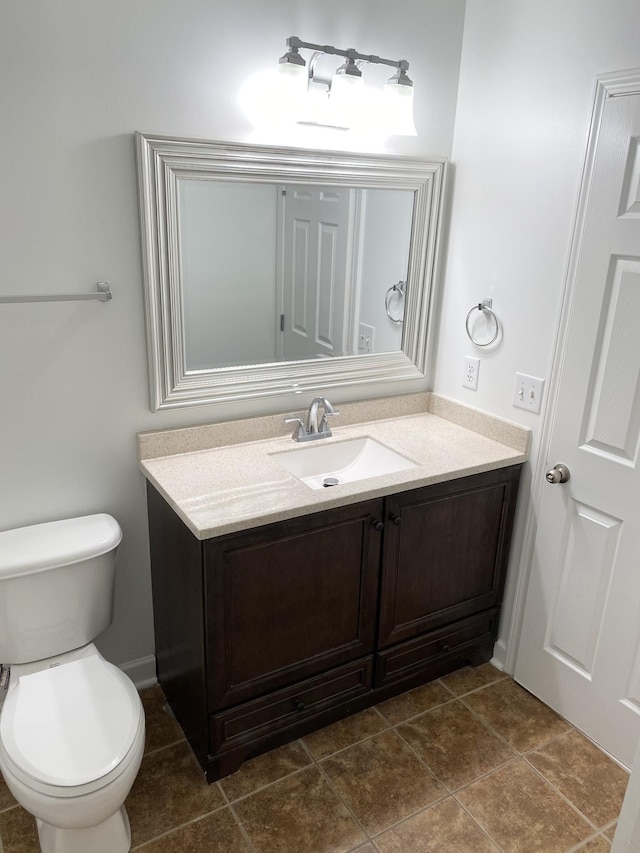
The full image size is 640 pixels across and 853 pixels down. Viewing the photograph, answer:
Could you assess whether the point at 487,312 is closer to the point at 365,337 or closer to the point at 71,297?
the point at 365,337

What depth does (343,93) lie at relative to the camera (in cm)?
199

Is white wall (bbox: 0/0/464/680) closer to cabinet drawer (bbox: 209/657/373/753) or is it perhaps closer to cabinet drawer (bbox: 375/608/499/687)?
cabinet drawer (bbox: 209/657/373/753)

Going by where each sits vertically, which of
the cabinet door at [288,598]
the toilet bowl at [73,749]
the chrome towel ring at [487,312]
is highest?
the chrome towel ring at [487,312]

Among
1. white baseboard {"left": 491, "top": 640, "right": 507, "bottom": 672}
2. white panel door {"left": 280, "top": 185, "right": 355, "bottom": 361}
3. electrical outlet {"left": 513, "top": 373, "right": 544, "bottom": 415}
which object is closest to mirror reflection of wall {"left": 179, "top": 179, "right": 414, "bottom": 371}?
white panel door {"left": 280, "top": 185, "right": 355, "bottom": 361}

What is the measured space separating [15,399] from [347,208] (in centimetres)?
120

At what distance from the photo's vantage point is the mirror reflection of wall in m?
2.00

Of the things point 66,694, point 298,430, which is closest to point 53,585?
point 66,694

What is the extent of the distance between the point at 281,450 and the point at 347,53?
122 cm

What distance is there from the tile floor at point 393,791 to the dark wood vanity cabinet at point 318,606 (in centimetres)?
8

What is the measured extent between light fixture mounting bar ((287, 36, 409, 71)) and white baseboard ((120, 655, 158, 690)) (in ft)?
6.55

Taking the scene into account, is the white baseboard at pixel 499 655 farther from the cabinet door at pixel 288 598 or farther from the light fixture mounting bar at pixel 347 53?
the light fixture mounting bar at pixel 347 53

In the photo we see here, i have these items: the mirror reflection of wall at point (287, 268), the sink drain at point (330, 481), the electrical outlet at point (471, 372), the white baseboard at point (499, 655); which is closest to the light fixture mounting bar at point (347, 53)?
the mirror reflection of wall at point (287, 268)

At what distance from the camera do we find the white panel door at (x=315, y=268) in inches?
83.7

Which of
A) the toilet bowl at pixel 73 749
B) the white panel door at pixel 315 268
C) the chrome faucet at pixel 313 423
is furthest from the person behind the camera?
the chrome faucet at pixel 313 423
